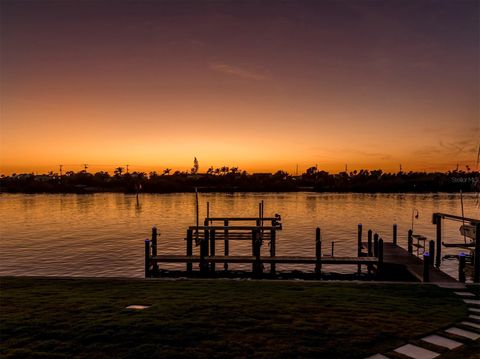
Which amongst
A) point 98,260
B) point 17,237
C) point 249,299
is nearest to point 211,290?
point 249,299

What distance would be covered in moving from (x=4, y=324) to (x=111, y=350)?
11.1 ft

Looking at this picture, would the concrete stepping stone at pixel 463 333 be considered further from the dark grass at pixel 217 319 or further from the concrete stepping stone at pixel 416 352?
the concrete stepping stone at pixel 416 352

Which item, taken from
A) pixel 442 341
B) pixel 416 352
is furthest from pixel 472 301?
pixel 416 352

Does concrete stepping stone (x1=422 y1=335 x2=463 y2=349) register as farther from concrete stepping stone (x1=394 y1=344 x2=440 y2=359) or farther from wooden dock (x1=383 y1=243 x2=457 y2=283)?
wooden dock (x1=383 y1=243 x2=457 y2=283)

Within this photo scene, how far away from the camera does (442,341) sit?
30.0 ft

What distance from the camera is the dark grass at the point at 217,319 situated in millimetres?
8367

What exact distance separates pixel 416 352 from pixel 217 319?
466cm

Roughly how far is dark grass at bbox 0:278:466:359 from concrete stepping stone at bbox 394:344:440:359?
220 mm

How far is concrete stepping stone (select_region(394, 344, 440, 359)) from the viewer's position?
8.31 metres

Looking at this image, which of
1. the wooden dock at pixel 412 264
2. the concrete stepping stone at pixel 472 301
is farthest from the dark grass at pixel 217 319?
the wooden dock at pixel 412 264

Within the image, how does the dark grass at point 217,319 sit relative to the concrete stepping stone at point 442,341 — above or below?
above

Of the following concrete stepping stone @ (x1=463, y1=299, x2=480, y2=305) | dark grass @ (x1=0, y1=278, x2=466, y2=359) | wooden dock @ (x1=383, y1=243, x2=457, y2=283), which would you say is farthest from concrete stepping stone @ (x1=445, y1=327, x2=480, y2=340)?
wooden dock @ (x1=383, y1=243, x2=457, y2=283)

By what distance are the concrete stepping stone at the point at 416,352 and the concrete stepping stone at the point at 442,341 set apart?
575 mm

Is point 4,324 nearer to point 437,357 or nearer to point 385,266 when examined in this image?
point 437,357
